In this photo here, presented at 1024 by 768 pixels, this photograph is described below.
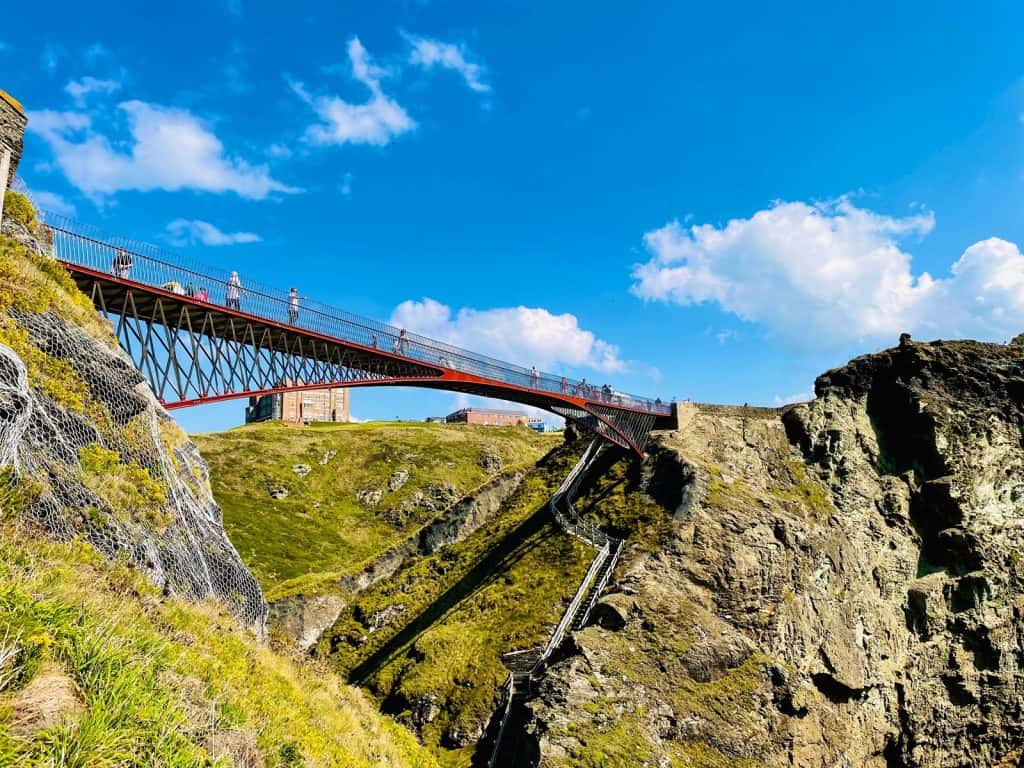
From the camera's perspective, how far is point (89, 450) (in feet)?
48.9

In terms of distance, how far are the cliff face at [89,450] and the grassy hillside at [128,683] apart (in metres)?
1.41

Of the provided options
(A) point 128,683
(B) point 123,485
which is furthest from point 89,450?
(A) point 128,683

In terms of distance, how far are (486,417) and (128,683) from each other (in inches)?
6383

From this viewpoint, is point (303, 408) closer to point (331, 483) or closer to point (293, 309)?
point (331, 483)

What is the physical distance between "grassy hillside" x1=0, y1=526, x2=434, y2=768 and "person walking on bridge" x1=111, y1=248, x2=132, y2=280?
658 inches

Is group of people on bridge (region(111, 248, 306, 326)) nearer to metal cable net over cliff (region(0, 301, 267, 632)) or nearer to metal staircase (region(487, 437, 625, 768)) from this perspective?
metal cable net over cliff (region(0, 301, 267, 632))

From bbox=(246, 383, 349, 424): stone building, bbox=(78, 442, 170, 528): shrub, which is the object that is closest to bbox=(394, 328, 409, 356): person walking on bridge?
bbox=(78, 442, 170, 528): shrub

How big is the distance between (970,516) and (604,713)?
35040 mm

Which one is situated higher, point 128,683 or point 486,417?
point 486,417

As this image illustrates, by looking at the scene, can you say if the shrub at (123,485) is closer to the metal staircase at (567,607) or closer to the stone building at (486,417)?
the metal staircase at (567,607)

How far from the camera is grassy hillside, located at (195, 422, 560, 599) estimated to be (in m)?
75.9

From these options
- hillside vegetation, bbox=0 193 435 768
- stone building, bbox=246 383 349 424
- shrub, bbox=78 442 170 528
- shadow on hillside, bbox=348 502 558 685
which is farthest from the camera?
stone building, bbox=246 383 349 424

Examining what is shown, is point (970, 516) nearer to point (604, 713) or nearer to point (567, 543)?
point (567, 543)

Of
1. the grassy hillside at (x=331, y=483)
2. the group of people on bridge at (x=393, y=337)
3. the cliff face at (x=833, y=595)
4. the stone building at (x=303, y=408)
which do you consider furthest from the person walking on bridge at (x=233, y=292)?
the stone building at (x=303, y=408)
